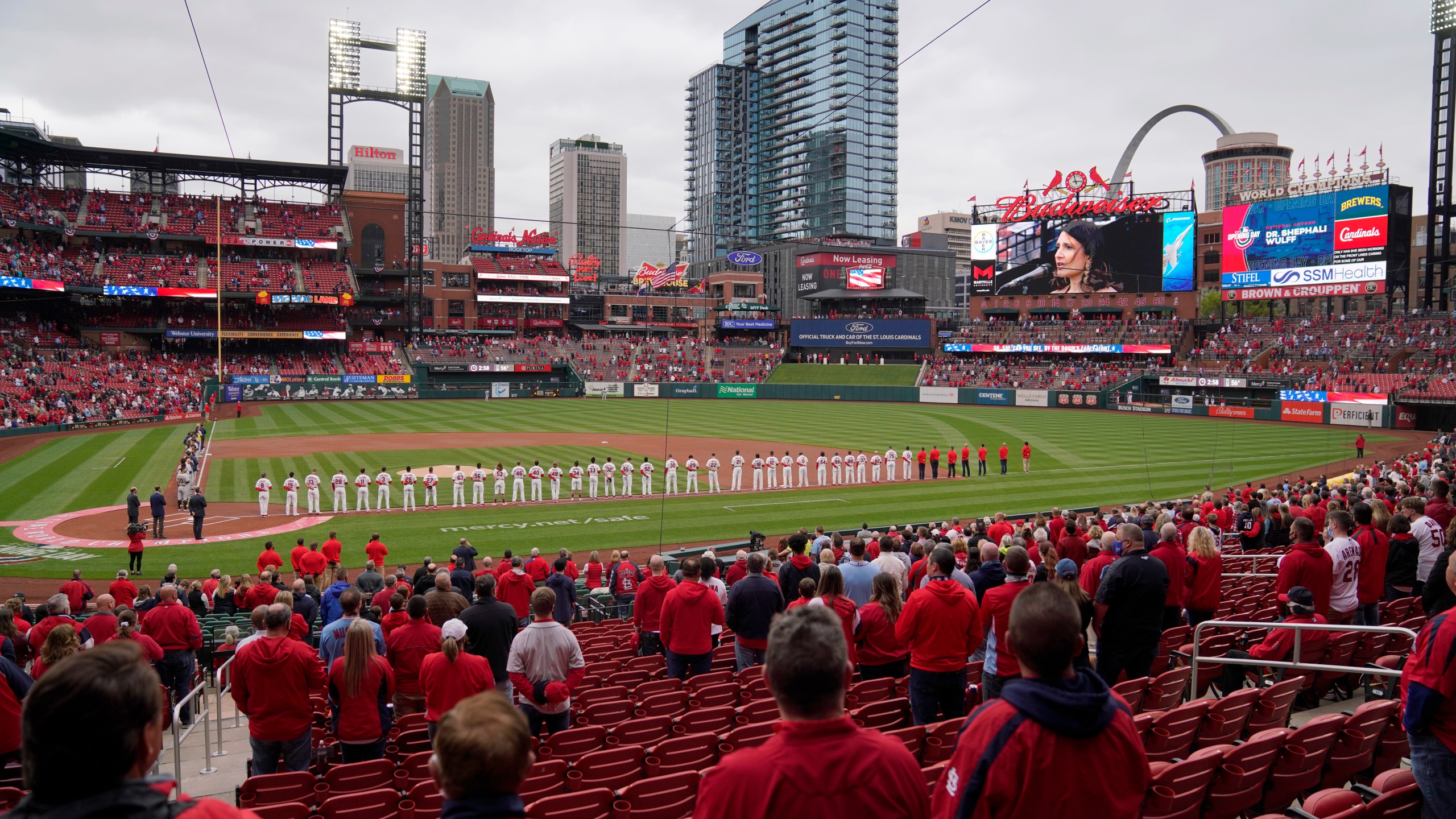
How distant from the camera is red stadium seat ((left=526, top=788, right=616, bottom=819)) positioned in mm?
4809

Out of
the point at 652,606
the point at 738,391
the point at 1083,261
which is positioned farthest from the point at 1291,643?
the point at 1083,261

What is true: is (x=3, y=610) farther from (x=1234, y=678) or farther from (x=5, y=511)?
(x=5, y=511)

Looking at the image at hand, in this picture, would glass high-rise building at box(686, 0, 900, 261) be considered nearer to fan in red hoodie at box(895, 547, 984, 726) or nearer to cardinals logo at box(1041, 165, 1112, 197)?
cardinals logo at box(1041, 165, 1112, 197)

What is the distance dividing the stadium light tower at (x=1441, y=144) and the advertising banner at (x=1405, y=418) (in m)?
19.4

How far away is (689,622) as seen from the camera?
836 cm

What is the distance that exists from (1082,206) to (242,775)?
80001mm

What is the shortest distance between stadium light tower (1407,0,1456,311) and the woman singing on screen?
71.7 ft

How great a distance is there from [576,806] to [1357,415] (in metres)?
57.4

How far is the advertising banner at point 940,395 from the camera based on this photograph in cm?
6975

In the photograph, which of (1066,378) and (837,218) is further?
(837,218)

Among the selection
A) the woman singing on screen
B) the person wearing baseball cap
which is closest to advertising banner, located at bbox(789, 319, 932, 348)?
the woman singing on screen

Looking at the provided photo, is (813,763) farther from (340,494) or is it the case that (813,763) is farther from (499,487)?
(340,494)

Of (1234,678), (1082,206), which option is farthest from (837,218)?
(1234,678)

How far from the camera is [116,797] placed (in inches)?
86.6
